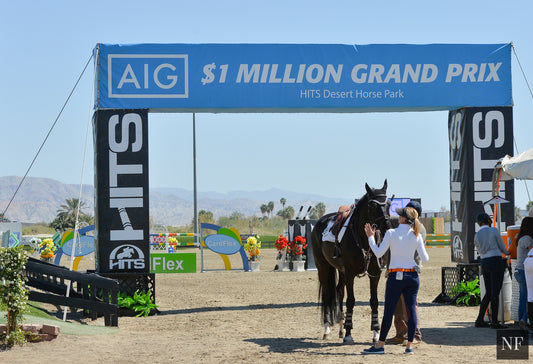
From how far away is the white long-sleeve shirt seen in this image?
8.77 meters

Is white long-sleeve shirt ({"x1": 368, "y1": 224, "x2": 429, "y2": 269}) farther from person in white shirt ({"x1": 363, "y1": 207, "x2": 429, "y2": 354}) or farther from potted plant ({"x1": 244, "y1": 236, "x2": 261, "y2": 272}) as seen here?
potted plant ({"x1": 244, "y1": 236, "x2": 261, "y2": 272})

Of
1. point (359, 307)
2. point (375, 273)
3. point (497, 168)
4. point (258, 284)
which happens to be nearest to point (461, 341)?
point (375, 273)

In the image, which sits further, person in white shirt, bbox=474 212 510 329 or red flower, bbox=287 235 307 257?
red flower, bbox=287 235 307 257

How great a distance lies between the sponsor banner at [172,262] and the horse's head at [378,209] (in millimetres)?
7908

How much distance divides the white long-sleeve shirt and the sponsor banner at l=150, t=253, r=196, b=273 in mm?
8572

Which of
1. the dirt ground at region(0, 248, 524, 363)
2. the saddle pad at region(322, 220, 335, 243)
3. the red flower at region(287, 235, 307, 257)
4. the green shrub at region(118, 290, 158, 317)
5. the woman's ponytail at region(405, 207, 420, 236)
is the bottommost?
the dirt ground at region(0, 248, 524, 363)

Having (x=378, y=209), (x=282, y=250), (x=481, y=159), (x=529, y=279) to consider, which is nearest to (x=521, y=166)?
(x=529, y=279)

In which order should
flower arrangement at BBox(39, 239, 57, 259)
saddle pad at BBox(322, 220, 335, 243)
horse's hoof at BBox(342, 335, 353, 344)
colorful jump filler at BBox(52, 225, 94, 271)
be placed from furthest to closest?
colorful jump filler at BBox(52, 225, 94, 271)
flower arrangement at BBox(39, 239, 57, 259)
saddle pad at BBox(322, 220, 335, 243)
horse's hoof at BBox(342, 335, 353, 344)

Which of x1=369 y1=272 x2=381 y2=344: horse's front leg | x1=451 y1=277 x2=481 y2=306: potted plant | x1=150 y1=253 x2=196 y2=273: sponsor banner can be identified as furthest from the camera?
x1=150 y1=253 x2=196 y2=273: sponsor banner

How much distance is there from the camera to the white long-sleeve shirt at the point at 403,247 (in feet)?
28.8

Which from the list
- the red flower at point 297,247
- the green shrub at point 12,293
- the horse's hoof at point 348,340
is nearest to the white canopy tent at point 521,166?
the horse's hoof at point 348,340

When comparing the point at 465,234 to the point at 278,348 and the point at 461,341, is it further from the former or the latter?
the point at 278,348

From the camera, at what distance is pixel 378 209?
9.52m

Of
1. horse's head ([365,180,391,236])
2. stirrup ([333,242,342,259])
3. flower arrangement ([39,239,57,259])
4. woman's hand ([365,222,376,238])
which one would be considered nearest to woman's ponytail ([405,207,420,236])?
horse's head ([365,180,391,236])
